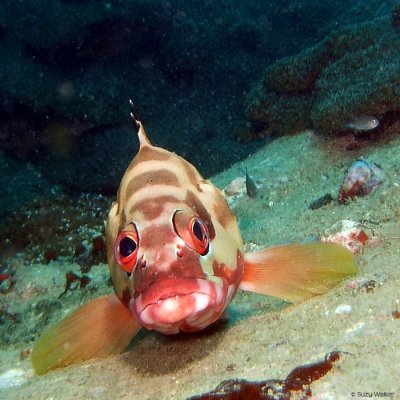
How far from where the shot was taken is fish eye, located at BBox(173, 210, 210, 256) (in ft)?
7.98

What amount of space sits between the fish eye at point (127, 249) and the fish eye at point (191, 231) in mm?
242

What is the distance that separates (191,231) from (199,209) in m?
0.44

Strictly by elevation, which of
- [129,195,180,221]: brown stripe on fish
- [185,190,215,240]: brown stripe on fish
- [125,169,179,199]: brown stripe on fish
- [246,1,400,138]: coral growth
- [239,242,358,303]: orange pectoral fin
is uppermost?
[129,195,180,221]: brown stripe on fish

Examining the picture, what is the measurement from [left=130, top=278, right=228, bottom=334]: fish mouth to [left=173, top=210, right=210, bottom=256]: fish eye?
216 mm

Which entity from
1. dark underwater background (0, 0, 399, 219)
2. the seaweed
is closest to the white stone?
the seaweed

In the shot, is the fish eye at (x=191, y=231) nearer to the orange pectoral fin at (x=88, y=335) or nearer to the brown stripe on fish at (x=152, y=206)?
the brown stripe on fish at (x=152, y=206)

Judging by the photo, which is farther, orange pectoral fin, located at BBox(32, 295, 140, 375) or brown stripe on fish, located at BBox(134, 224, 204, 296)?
orange pectoral fin, located at BBox(32, 295, 140, 375)

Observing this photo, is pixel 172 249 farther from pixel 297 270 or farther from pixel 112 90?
pixel 112 90

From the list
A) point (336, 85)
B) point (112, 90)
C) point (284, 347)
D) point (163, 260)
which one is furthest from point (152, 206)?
point (112, 90)

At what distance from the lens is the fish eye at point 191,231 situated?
2434 millimetres

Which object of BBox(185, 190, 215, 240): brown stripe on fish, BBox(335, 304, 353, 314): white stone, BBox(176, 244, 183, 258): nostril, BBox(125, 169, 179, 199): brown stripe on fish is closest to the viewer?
BBox(176, 244, 183, 258): nostril

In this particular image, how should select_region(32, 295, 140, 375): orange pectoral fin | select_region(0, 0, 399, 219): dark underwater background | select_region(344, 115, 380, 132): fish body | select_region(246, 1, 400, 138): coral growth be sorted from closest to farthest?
select_region(32, 295, 140, 375): orange pectoral fin
select_region(344, 115, 380, 132): fish body
select_region(246, 1, 400, 138): coral growth
select_region(0, 0, 399, 219): dark underwater background

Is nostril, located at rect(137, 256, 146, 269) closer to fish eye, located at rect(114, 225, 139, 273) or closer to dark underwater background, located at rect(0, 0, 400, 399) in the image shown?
fish eye, located at rect(114, 225, 139, 273)

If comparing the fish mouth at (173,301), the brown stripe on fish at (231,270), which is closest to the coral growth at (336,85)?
the brown stripe on fish at (231,270)
